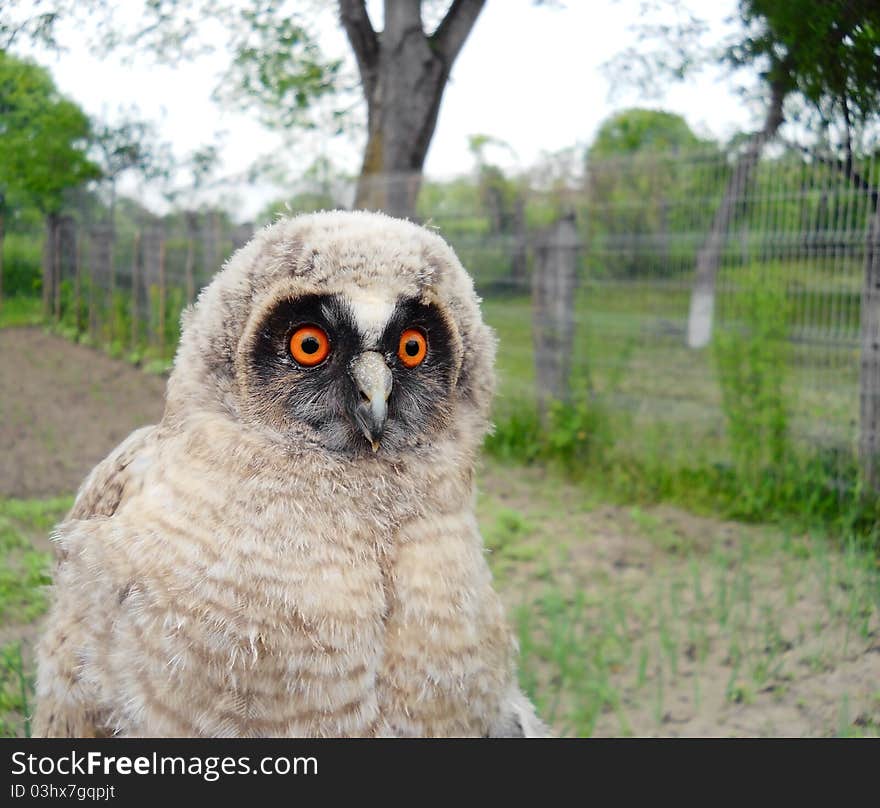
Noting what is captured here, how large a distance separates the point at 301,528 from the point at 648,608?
2079mm

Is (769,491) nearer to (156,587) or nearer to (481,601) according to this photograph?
(481,601)

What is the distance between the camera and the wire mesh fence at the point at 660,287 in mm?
2604

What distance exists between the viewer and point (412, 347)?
132cm

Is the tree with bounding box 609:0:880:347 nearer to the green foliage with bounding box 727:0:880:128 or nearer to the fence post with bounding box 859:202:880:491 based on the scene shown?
the green foliage with bounding box 727:0:880:128

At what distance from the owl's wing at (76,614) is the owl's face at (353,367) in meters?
0.30

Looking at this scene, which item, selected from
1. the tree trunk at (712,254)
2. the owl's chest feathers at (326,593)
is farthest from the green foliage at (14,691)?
the tree trunk at (712,254)

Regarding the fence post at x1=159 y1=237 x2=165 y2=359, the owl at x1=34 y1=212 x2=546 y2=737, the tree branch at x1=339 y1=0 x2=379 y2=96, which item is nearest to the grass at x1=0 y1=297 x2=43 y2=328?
the fence post at x1=159 y1=237 x2=165 y2=359

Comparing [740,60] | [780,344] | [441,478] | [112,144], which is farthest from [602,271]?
[441,478]

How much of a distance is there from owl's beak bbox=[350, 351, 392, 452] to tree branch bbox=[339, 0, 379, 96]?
167 cm

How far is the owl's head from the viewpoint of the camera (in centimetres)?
126
